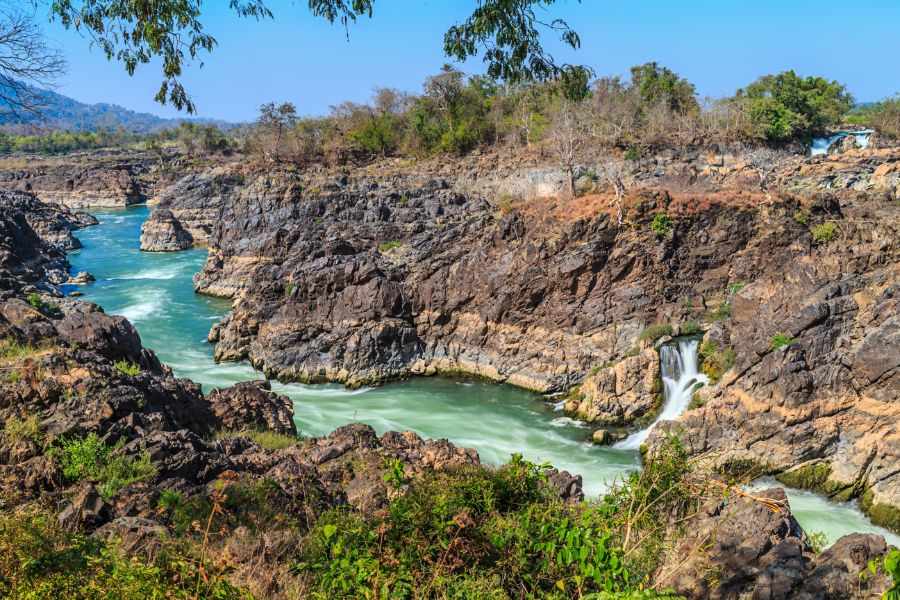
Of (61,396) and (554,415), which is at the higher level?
(61,396)

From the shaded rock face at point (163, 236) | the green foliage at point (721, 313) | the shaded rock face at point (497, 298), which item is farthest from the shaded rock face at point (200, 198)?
the green foliage at point (721, 313)

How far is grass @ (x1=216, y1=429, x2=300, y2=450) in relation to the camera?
38.3 feet

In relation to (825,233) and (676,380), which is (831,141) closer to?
(825,233)

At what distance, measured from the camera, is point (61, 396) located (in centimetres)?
916

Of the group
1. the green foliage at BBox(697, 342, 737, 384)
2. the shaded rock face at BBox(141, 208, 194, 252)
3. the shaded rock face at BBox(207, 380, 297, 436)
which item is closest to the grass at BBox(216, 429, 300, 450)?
the shaded rock face at BBox(207, 380, 297, 436)

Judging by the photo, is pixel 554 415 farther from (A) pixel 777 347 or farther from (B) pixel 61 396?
(B) pixel 61 396

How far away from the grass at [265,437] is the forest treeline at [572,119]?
29.7 metres

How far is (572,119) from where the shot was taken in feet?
144

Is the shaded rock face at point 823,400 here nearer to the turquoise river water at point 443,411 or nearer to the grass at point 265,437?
the turquoise river water at point 443,411

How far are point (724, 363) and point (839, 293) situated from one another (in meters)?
3.38

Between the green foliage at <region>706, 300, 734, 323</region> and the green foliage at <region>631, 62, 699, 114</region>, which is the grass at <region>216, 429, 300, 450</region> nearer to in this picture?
the green foliage at <region>706, 300, 734, 323</region>

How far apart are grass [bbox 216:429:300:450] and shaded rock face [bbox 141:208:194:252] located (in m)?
38.0

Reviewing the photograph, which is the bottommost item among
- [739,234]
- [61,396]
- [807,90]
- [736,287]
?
[61,396]

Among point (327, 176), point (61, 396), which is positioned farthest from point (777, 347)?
A: point (327, 176)
